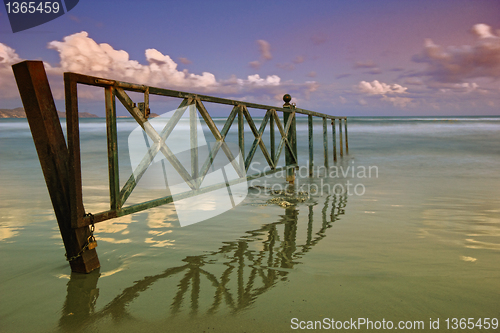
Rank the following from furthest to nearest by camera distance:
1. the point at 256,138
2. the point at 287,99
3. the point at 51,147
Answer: the point at 287,99 < the point at 256,138 < the point at 51,147

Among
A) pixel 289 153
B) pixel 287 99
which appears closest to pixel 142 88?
pixel 289 153

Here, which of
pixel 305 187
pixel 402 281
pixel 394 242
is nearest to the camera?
pixel 402 281

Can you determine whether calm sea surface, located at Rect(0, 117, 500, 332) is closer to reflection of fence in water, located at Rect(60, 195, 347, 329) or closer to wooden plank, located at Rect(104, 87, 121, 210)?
reflection of fence in water, located at Rect(60, 195, 347, 329)

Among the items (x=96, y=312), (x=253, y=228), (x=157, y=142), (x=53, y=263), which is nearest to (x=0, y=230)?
(x=53, y=263)

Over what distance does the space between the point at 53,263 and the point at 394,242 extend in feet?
11.3

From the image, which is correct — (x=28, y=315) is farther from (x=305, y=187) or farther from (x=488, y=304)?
(x=305, y=187)

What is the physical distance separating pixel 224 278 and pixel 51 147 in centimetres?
178

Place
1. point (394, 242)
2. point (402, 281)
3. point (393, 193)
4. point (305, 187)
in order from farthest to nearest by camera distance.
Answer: point (305, 187) → point (393, 193) → point (394, 242) → point (402, 281)

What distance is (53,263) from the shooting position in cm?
313

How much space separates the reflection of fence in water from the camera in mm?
2277

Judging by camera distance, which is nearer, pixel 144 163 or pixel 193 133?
pixel 144 163

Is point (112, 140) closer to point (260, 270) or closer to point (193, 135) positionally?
point (193, 135)

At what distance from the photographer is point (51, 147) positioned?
272 centimetres

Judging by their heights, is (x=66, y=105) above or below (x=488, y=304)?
above
